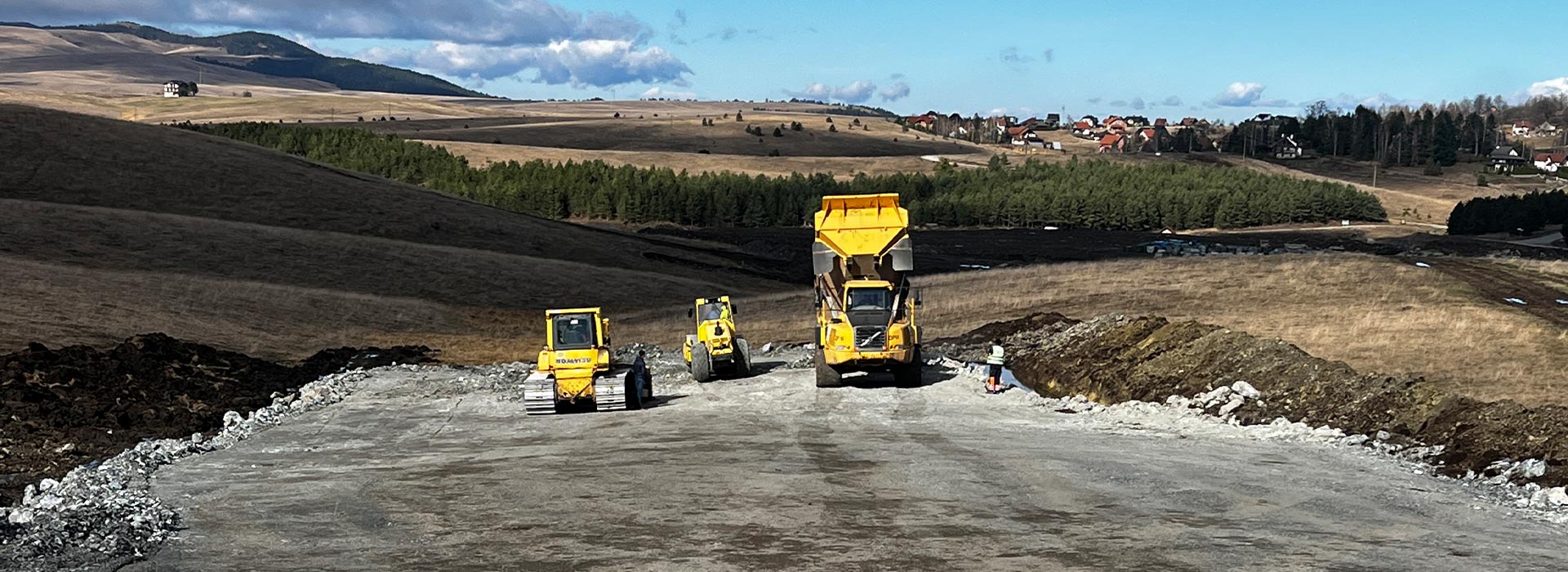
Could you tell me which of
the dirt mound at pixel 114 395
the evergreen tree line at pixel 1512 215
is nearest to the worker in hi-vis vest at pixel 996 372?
the dirt mound at pixel 114 395

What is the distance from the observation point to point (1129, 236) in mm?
141375

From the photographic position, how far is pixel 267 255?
67688 mm

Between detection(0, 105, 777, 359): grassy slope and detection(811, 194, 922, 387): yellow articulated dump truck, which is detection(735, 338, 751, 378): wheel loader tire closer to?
detection(811, 194, 922, 387): yellow articulated dump truck

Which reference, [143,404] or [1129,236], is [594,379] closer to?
[143,404]

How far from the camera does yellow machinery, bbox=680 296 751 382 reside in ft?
130

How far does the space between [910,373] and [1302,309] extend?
18355 mm

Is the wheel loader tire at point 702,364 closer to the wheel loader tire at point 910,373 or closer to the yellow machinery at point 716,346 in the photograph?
the yellow machinery at point 716,346

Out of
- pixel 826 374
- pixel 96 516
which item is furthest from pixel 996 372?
pixel 96 516

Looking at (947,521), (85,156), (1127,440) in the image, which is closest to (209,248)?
(85,156)

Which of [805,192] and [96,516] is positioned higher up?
[96,516]

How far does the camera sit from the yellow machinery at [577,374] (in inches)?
1293

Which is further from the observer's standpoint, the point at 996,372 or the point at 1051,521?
the point at 996,372

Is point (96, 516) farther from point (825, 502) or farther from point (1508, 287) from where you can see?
point (1508, 287)

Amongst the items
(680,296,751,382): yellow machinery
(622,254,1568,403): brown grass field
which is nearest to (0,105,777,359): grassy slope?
(622,254,1568,403): brown grass field
